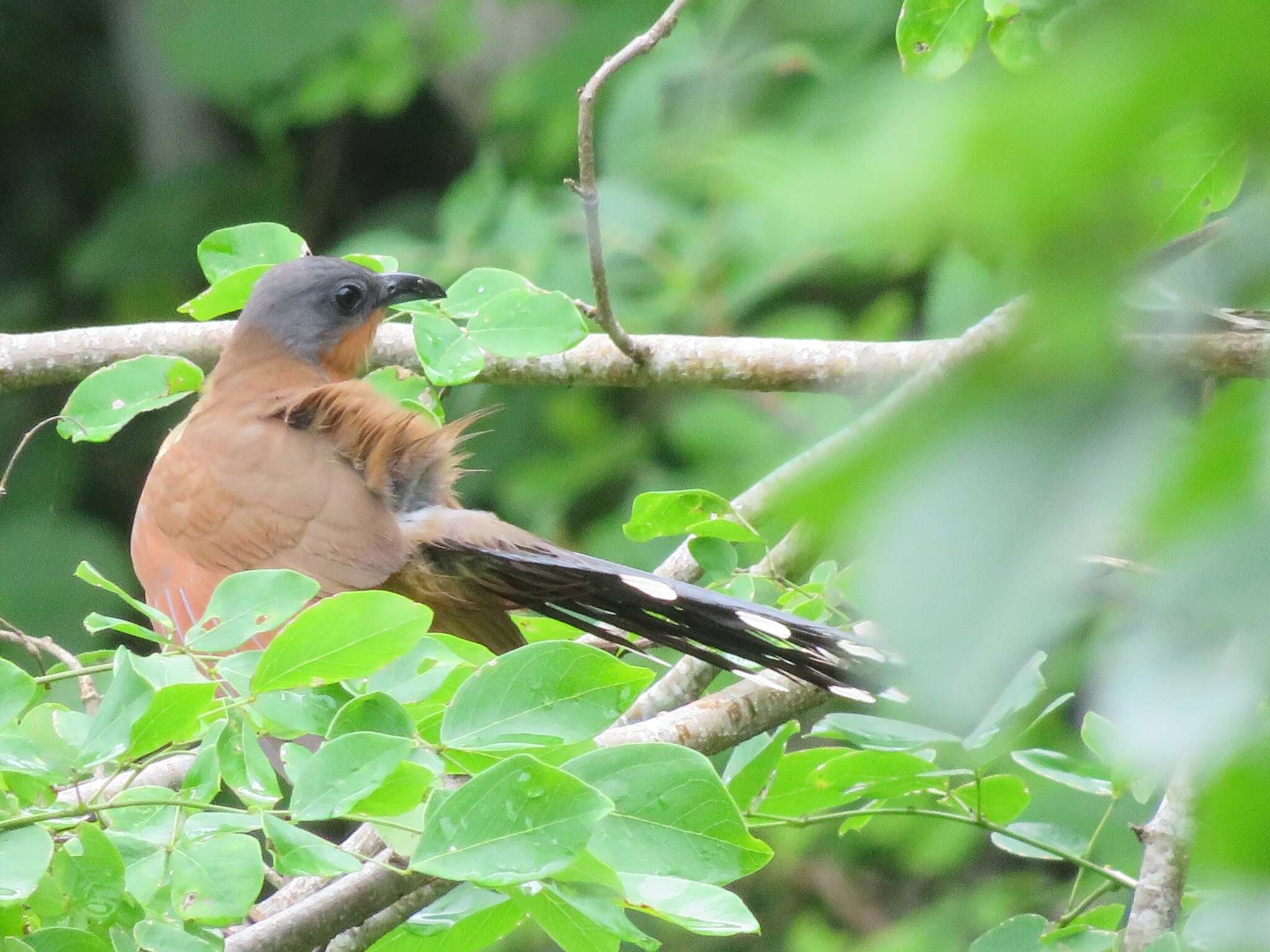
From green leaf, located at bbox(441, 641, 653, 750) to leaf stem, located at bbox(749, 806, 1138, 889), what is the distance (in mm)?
476

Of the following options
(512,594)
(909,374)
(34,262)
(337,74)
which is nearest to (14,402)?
(34,262)

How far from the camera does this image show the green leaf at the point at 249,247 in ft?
7.27

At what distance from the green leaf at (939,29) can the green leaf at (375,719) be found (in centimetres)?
101

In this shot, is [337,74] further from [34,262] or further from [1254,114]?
[1254,114]

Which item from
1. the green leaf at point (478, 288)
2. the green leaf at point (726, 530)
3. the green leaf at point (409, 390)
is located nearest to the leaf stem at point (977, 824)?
the green leaf at point (726, 530)

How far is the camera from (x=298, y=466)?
2422 millimetres

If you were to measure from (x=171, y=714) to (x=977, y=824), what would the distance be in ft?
3.09

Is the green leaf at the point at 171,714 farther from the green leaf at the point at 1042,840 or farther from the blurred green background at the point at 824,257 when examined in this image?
the green leaf at the point at 1042,840

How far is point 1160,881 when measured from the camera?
1469 mm

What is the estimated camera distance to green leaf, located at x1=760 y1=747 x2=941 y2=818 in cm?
151

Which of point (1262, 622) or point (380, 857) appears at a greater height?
point (1262, 622)

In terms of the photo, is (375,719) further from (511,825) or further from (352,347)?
(352,347)

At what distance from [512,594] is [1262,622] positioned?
198cm

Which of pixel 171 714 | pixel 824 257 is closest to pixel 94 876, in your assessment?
pixel 171 714
